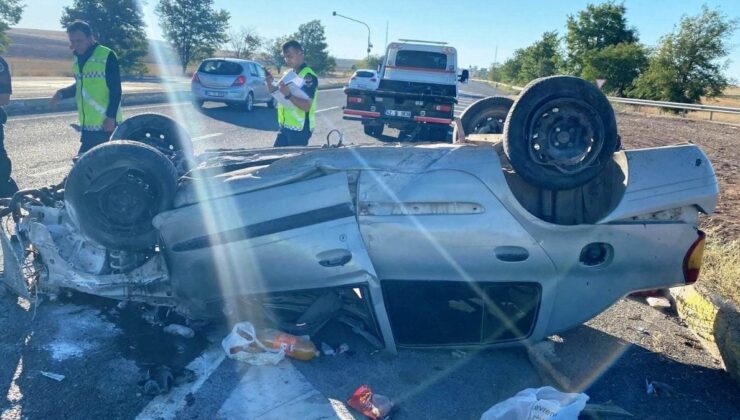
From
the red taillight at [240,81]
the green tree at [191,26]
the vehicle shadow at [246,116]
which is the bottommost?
the vehicle shadow at [246,116]

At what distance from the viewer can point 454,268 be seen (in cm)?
300

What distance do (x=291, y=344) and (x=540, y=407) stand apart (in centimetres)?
138

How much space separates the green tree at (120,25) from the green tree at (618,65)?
32.7 m

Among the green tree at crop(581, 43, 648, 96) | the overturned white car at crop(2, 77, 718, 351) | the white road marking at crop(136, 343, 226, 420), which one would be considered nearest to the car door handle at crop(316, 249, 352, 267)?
the overturned white car at crop(2, 77, 718, 351)

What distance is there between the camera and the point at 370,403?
270 centimetres

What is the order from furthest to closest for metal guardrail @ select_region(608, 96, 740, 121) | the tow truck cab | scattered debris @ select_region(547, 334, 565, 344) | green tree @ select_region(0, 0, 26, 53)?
green tree @ select_region(0, 0, 26, 53), metal guardrail @ select_region(608, 96, 740, 121), the tow truck cab, scattered debris @ select_region(547, 334, 565, 344)

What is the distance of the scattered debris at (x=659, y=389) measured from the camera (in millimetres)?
3020

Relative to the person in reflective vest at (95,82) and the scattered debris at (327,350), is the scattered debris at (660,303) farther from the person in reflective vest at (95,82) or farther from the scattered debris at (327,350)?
the person in reflective vest at (95,82)

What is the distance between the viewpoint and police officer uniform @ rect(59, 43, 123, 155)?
514cm

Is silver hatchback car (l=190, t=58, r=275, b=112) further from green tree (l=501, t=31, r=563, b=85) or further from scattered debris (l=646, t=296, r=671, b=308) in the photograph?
green tree (l=501, t=31, r=563, b=85)

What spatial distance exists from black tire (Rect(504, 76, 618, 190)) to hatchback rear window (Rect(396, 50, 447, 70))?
1197 centimetres

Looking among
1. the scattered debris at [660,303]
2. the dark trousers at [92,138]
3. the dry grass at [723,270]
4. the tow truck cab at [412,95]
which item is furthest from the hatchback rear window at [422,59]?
the scattered debris at [660,303]

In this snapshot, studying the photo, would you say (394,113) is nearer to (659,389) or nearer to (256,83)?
(256,83)

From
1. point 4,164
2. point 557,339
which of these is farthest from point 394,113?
point 557,339
